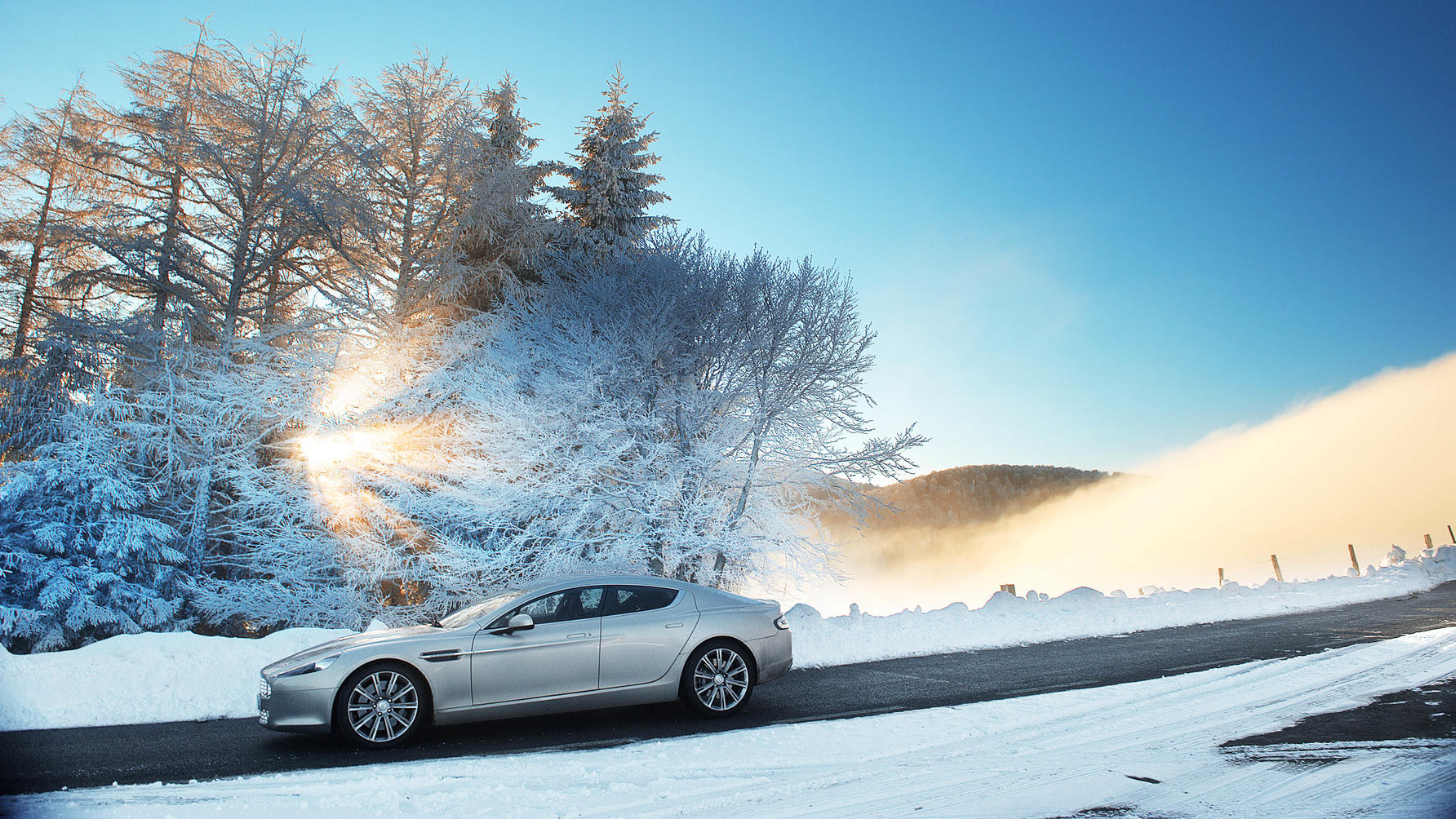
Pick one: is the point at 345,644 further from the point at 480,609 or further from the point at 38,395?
the point at 38,395

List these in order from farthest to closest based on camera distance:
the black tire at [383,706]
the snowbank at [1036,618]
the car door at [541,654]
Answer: the snowbank at [1036,618], the car door at [541,654], the black tire at [383,706]

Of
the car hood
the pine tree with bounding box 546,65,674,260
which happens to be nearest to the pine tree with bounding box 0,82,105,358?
the pine tree with bounding box 546,65,674,260

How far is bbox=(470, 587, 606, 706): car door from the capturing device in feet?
20.4

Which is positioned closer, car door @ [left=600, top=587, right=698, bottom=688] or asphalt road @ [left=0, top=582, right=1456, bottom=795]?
asphalt road @ [left=0, top=582, right=1456, bottom=795]

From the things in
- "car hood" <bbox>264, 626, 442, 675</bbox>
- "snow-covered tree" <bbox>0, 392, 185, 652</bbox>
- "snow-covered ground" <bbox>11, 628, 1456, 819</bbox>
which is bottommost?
"snow-covered ground" <bbox>11, 628, 1456, 819</bbox>

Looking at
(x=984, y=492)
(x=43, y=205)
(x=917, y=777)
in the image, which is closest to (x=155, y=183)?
(x=43, y=205)

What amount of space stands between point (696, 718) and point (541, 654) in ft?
5.42

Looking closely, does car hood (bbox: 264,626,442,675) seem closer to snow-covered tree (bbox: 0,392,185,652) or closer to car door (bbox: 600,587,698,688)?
car door (bbox: 600,587,698,688)

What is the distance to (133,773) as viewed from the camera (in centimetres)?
522

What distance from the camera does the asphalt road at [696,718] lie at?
5.48 meters

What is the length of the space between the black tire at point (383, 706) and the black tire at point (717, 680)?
228 centimetres

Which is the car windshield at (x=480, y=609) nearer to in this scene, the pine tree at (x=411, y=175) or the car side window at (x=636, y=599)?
the car side window at (x=636, y=599)

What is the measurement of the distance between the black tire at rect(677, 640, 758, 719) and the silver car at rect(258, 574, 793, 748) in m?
0.01

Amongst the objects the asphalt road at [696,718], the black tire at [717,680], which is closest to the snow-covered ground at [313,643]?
the asphalt road at [696,718]
